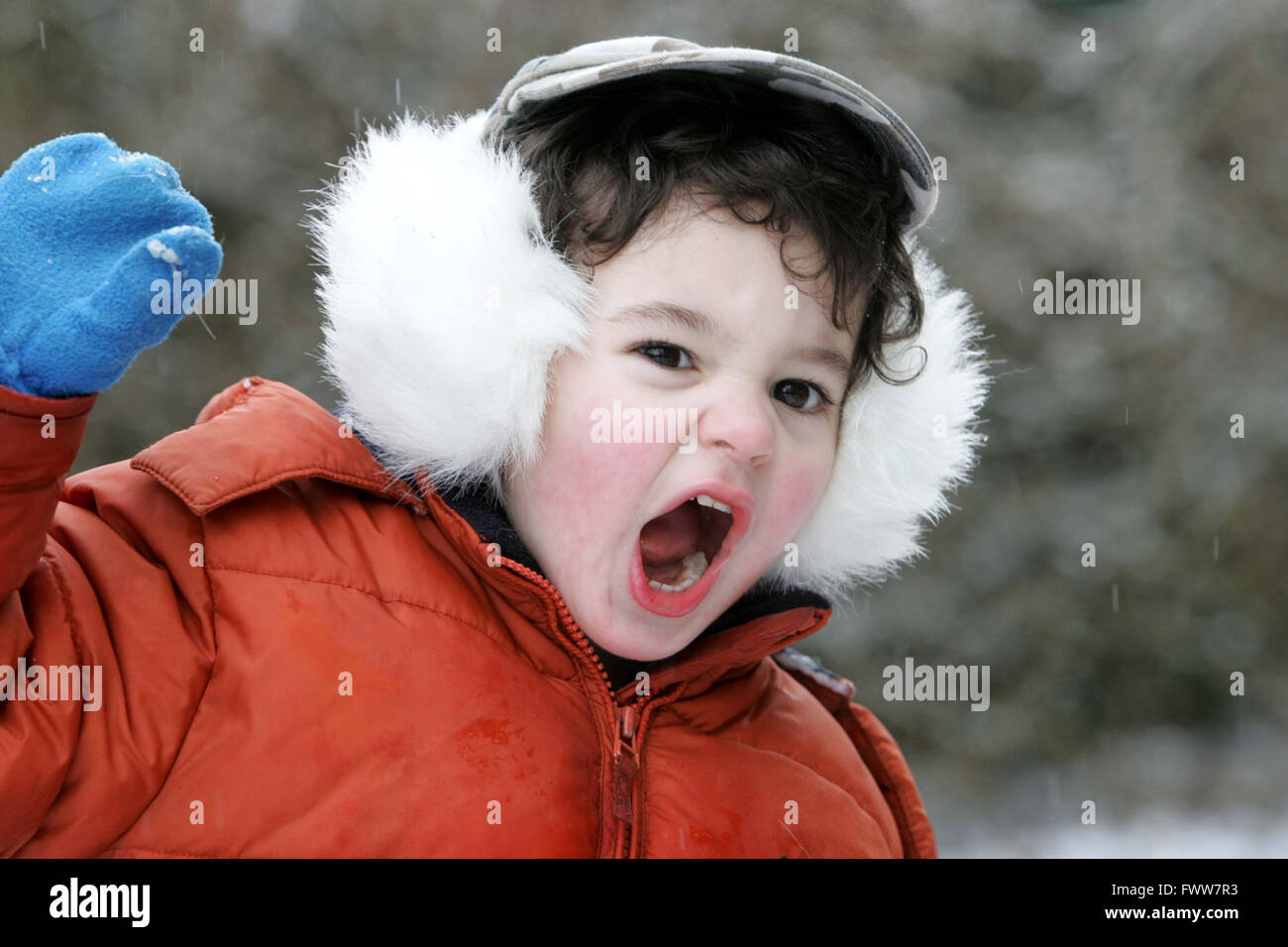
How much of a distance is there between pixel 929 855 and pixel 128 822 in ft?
3.60

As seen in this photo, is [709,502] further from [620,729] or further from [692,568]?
[620,729]

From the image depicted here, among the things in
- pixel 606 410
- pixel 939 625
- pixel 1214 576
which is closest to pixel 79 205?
pixel 606 410

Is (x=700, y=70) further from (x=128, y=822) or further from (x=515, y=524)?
(x=128, y=822)

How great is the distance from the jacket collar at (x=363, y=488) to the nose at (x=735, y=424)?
0.25 m

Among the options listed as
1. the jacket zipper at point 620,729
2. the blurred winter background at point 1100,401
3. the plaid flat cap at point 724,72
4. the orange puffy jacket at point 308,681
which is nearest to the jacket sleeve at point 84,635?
the orange puffy jacket at point 308,681

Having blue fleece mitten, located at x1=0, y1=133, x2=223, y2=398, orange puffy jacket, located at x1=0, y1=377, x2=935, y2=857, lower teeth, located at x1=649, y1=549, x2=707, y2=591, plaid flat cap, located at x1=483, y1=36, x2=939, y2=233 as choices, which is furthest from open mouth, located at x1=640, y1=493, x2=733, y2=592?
blue fleece mitten, located at x1=0, y1=133, x2=223, y2=398

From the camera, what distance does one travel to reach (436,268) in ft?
4.46

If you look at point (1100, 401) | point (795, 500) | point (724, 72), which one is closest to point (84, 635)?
point (795, 500)

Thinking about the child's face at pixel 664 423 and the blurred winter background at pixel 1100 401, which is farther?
the blurred winter background at pixel 1100 401

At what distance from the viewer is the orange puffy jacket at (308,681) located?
1078 mm

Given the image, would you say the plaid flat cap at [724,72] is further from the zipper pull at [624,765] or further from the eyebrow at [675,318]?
the zipper pull at [624,765]

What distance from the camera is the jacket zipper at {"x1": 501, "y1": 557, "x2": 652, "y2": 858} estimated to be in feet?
4.23

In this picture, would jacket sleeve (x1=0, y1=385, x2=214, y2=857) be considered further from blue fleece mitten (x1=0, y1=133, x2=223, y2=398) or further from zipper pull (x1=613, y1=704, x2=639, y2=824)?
zipper pull (x1=613, y1=704, x2=639, y2=824)

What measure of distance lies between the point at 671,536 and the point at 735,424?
0.24 meters
